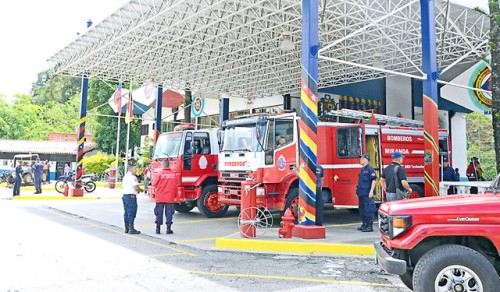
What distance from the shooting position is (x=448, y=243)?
15.2 ft

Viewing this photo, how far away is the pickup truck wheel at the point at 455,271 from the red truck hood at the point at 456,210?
321 mm

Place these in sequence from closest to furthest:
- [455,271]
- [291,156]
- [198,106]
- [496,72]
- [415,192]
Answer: [455,271], [496,72], [291,156], [415,192], [198,106]

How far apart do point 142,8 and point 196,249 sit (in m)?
9.68

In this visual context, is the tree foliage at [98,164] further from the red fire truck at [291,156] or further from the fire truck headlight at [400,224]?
the fire truck headlight at [400,224]

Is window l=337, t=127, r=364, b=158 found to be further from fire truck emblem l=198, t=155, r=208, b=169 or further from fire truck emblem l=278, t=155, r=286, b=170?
fire truck emblem l=198, t=155, r=208, b=169

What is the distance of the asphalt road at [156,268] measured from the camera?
5656 mm

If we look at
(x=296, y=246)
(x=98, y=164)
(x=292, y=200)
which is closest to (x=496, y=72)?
(x=292, y=200)

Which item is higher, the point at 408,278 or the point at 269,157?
the point at 269,157

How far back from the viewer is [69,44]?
18750 mm

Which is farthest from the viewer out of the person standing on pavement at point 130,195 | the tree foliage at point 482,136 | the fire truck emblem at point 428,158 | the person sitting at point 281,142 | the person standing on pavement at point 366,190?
the tree foliage at point 482,136

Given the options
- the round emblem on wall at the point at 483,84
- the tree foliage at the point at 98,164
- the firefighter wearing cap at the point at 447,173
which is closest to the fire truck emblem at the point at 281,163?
the firefighter wearing cap at the point at 447,173

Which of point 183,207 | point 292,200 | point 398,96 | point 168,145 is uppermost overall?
point 398,96

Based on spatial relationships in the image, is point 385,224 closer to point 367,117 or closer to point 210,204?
point 210,204

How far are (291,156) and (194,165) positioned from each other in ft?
11.8
